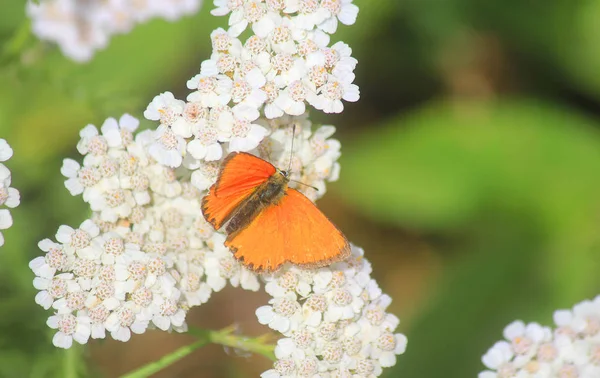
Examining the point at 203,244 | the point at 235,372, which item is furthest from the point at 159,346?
the point at 203,244

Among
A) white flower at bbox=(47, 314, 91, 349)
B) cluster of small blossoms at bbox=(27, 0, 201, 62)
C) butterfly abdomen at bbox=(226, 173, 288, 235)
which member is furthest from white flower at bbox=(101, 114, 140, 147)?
cluster of small blossoms at bbox=(27, 0, 201, 62)

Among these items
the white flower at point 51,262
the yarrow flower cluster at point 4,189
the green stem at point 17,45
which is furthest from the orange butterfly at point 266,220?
the green stem at point 17,45

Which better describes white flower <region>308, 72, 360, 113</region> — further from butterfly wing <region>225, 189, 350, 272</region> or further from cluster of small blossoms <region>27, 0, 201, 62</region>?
cluster of small blossoms <region>27, 0, 201, 62</region>

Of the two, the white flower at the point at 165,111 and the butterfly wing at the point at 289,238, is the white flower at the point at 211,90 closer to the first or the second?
the white flower at the point at 165,111

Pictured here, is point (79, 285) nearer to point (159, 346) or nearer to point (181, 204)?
point (181, 204)

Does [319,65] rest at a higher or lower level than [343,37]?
lower

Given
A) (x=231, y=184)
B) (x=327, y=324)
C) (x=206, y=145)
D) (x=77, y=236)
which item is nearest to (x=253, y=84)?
(x=206, y=145)
